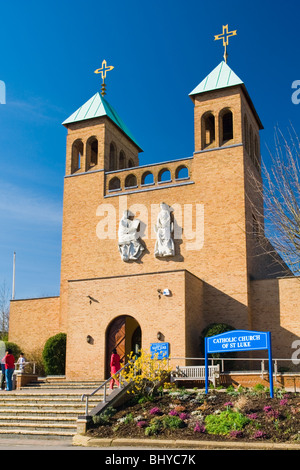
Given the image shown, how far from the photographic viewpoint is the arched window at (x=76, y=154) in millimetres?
30875

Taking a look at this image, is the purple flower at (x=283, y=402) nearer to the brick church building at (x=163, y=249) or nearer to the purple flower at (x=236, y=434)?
the purple flower at (x=236, y=434)

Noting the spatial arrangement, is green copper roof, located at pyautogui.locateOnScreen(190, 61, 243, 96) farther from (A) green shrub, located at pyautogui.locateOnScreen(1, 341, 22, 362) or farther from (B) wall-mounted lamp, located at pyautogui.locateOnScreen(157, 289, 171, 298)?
(A) green shrub, located at pyautogui.locateOnScreen(1, 341, 22, 362)

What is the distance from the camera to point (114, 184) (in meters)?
30.1

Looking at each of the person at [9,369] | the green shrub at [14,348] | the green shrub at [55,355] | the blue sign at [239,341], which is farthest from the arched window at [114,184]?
the blue sign at [239,341]

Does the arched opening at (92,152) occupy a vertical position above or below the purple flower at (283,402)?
above

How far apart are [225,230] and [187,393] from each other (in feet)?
34.3

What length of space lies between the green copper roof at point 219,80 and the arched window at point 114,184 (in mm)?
5927

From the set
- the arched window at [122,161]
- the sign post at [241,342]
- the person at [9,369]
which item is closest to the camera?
the sign post at [241,342]

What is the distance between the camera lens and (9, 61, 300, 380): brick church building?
24.1 metres

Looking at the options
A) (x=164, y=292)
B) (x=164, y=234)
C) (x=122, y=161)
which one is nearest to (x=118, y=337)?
(x=164, y=292)

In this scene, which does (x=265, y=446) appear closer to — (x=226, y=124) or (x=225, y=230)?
(x=225, y=230)

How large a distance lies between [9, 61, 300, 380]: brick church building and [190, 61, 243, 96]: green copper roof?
0.27 feet

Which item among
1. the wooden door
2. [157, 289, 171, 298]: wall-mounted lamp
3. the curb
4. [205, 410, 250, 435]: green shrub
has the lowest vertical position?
the curb

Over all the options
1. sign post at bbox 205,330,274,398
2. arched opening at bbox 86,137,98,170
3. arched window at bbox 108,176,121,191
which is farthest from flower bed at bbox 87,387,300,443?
arched opening at bbox 86,137,98,170
